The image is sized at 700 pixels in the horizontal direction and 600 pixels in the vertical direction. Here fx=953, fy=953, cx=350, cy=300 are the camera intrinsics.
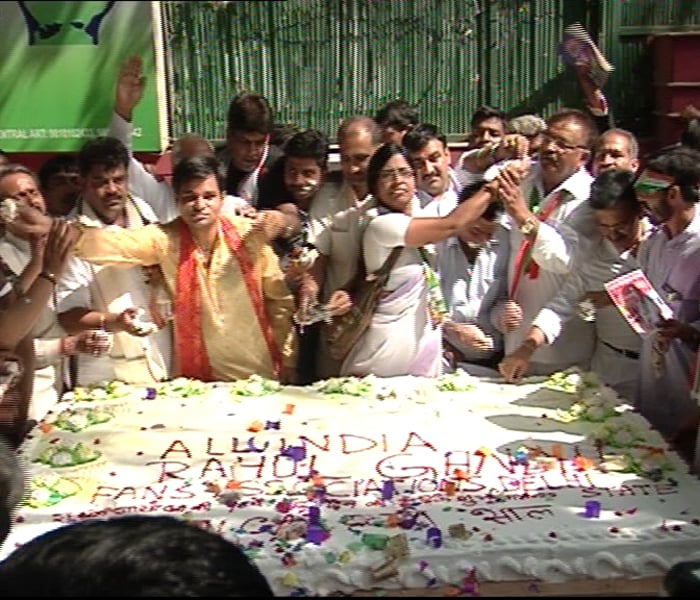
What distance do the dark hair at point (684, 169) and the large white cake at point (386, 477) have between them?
25.8 inches

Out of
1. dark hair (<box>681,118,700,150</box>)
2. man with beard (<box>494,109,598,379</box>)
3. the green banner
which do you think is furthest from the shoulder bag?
dark hair (<box>681,118,700,150</box>)

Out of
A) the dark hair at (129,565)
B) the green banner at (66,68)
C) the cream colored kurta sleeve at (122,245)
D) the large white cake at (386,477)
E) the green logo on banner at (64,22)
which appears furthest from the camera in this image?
the cream colored kurta sleeve at (122,245)

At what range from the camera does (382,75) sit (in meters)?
4.96

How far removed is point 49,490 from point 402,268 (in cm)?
129

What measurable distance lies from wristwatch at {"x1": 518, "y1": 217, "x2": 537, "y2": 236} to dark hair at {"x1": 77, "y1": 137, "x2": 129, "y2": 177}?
4.27 feet

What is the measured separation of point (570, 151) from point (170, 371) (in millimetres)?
1615

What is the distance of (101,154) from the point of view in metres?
3.02

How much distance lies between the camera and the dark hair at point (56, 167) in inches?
134

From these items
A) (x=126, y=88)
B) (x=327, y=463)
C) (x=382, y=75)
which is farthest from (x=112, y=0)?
(x=382, y=75)

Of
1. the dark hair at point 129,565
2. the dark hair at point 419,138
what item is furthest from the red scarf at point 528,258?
the dark hair at point 129,565

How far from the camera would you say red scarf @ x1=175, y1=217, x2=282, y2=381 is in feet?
9.82

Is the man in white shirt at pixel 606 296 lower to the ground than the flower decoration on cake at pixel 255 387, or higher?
higher

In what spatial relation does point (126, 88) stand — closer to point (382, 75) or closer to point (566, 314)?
point (566, 314)

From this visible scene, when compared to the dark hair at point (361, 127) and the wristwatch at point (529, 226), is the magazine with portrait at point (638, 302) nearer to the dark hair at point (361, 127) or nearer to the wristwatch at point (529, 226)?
the wristwatch at point (529, 226)
